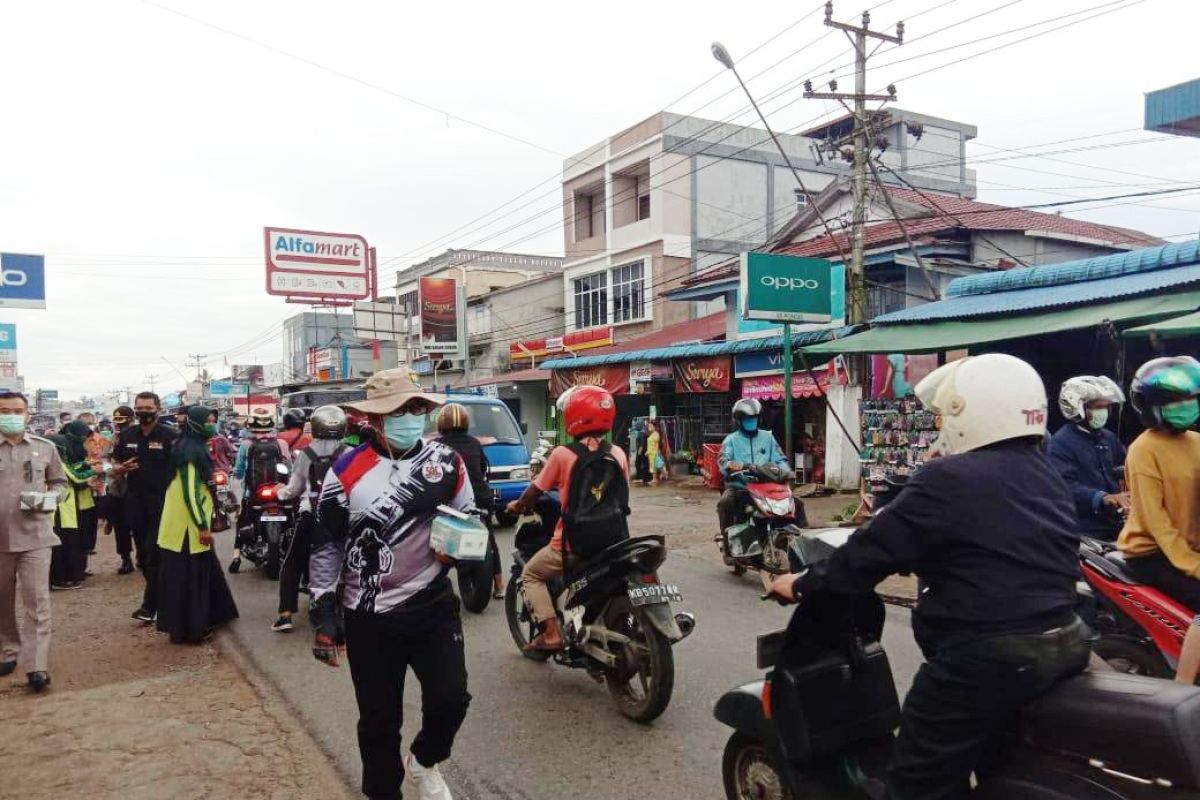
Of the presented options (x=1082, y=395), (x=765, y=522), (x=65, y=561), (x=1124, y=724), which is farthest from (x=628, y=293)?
(x=1124, y=724)

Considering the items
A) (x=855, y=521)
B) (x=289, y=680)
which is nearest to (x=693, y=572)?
(x=855, y=521)

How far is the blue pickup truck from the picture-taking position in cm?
1142

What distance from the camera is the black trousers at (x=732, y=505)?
7719mm

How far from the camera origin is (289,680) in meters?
5.21

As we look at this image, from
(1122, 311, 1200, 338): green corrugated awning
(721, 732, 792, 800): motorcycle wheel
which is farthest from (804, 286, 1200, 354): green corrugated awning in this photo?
(721, 732, 792, 800): motorcycle wheel

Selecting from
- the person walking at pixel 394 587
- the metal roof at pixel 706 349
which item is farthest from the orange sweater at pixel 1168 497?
the metal roof at pixel 706 349

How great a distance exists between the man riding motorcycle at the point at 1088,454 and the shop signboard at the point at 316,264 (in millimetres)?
33970

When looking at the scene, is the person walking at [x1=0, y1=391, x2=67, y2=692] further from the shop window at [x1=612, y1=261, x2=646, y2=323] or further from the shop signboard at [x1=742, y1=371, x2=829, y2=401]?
the shop window at [x1=612, y1=261, x2=646, y2=323]

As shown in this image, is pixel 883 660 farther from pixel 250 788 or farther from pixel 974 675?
pixel 250 788

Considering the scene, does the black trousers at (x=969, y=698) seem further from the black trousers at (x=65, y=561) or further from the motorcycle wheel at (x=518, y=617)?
the black trousers at (x=65, y=561)

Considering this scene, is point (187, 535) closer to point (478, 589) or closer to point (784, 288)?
point (478, 589)

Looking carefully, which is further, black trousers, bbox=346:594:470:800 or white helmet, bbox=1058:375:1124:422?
white helmet, bbox=1058:375:1124:422

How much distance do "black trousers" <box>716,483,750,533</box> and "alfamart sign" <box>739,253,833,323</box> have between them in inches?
199

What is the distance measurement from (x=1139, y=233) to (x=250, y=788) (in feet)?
80.0
